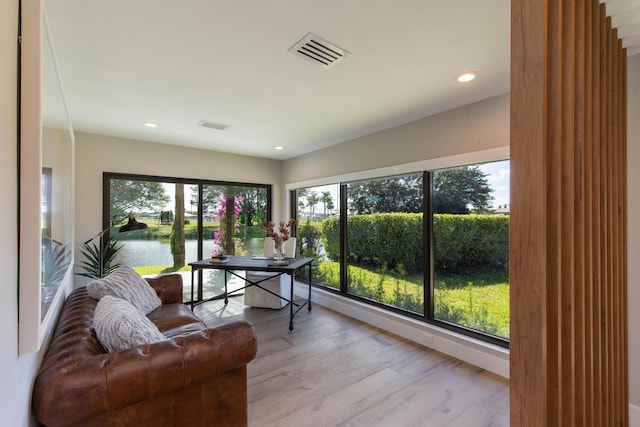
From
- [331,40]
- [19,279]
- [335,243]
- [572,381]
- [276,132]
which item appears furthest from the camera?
[335,243]

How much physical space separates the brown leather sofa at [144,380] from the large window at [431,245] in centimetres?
224

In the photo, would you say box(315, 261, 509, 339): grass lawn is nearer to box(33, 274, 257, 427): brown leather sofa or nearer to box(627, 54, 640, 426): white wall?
box(627, 54, 640, 426): white wall

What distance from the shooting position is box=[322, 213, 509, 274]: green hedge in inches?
107

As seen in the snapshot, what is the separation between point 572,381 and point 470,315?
1875 millimetres

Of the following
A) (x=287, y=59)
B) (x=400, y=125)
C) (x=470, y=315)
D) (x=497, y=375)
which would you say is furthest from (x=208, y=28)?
(x=497, y=375)

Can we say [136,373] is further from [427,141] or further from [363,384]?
[427,141]

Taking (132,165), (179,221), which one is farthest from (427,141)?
(132,165)

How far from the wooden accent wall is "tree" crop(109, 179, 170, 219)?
4.52 meters

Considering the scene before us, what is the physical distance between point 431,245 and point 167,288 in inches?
113

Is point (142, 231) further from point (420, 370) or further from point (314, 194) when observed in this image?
point (420, 370)

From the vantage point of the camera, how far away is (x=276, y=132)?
3.73m

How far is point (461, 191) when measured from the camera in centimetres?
294

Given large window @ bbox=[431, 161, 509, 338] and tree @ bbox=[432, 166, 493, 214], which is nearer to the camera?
large window @ bbox=[431, 161, 509, 338]

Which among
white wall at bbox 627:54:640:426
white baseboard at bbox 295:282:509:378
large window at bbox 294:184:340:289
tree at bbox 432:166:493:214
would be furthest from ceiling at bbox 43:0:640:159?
white baseboard at bbox 295:282:509:378
